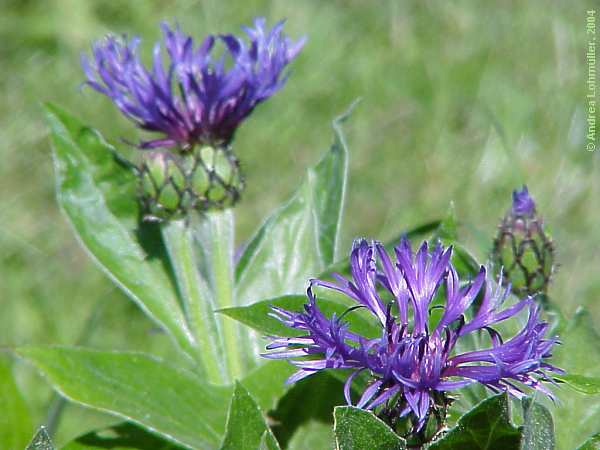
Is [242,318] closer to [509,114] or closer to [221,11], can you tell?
[509,114]

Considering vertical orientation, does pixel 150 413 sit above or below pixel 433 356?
below

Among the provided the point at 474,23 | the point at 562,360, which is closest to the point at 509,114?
the point at 474,23

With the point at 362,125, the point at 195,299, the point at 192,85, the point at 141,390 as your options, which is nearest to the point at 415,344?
the point at 141,390

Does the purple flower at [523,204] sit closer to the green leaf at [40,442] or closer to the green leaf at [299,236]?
the green leaf at [299,236]

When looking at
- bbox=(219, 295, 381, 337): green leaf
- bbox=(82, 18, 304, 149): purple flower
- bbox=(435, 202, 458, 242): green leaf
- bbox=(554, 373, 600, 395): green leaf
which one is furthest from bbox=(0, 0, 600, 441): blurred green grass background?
bbox=(554, 373, 600, 395): green leaf

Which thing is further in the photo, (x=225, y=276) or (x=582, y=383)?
(x=225, y=276)

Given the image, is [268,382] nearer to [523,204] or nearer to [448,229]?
[448,229]

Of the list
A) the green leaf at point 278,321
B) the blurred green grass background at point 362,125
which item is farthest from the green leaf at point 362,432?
the blurred green grass background at point 362,125
